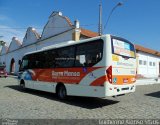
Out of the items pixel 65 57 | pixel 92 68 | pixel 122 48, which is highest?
pixel 122 48

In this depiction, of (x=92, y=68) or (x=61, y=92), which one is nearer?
(x=92, y=68)

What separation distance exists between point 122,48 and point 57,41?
69.1 ft

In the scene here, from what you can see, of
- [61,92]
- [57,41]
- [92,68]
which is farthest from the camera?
[57,41]

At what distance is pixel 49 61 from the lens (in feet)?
Answer: 43.8

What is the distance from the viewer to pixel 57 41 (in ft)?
101

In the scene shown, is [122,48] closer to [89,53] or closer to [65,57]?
[89,53]

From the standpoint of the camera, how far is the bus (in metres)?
9.40

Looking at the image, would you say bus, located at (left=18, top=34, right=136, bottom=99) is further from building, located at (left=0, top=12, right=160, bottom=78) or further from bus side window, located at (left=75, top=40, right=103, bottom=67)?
building, located at (left=0, top=12, right=160, bottom=78)

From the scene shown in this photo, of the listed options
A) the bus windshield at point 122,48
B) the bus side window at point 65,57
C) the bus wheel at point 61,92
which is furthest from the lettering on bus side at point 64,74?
the bus windshield at point 122,48

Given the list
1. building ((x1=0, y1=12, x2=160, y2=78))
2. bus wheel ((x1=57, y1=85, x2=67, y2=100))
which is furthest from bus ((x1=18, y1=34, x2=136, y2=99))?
building ((x1=0, y1=12, x2=160, y2=78))

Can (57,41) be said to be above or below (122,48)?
above

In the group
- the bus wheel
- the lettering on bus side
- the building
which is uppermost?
the building

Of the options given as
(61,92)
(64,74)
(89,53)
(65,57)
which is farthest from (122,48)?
(61,92)

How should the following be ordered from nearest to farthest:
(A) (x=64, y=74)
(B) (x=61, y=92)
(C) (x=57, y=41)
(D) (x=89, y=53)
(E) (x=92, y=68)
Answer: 1. (E) (x=92, y=68)
2. (D) (x=89, y=53)
3. (A) (x=64, y=74)
4. (B) (x=61, y=92)
5. (C) (x=57, y=41)
